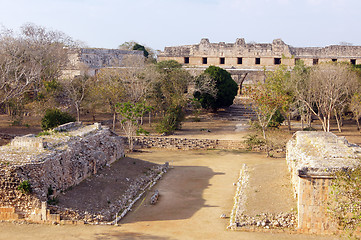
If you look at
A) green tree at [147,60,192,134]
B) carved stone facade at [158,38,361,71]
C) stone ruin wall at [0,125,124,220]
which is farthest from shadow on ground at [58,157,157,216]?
carved stone facade at [158,38,361,71]

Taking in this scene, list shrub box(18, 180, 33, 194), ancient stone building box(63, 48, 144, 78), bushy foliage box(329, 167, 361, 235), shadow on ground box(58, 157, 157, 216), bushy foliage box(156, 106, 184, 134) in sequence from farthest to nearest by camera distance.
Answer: ancient stone building box(63, 48, 144, 78), bushy foliage box(156, 106, 184, 134), shadow on ground box(58, 157, 157, 216), shrub box(18, 180, 33, 194), bushy foliage box(329, 167, 361, 235)

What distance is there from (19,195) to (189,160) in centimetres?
1040

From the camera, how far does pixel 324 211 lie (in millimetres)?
10812

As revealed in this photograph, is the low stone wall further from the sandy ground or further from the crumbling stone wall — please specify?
the sandy ground

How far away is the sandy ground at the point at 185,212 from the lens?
1088 centimetres

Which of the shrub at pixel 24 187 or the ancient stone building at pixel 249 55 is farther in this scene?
the ancient stone building at pixel 249 55

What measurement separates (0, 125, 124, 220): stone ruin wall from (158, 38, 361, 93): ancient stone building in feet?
78.2

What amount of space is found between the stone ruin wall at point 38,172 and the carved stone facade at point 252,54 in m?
Result: 26.2

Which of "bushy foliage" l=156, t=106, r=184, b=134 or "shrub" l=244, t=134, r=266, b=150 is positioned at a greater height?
"bushy foliage" l=156, t=106, r=184, b=134

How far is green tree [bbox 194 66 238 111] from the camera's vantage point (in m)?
31.1

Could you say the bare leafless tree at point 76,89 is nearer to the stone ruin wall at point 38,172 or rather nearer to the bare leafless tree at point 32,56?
the bare leafless tree at point 32,56

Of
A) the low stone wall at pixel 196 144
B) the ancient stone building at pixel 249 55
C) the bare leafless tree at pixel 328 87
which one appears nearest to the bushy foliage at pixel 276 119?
the bare leafless tree at pixel 328 87

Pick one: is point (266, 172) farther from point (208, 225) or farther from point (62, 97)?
point (62, 97)

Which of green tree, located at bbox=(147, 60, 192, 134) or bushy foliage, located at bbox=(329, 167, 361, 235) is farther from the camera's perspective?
green tree, located at bbox=(147, 60, 192, 134)
